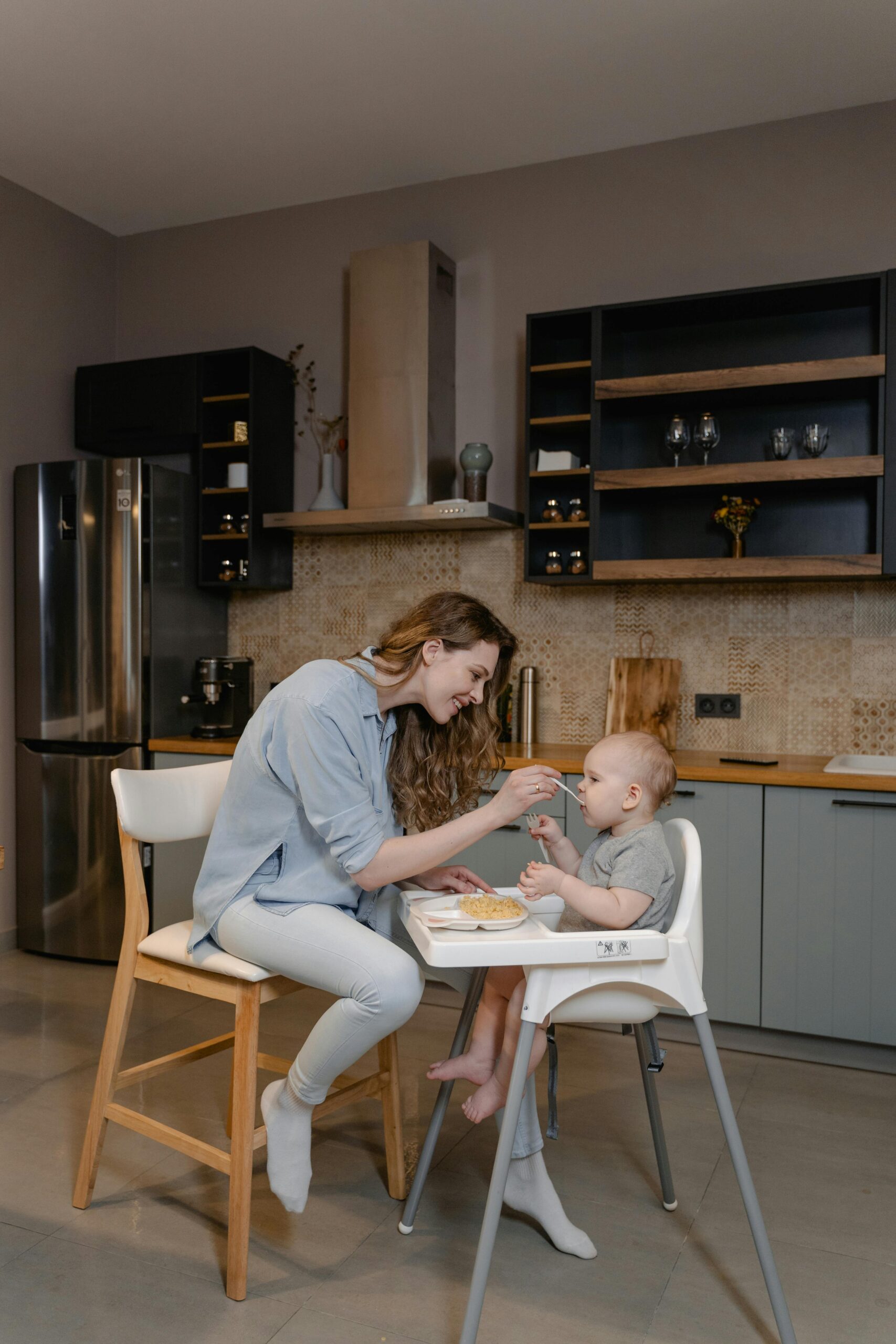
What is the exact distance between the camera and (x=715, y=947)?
9.63 feet

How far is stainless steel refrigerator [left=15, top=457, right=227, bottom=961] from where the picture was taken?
3.70m

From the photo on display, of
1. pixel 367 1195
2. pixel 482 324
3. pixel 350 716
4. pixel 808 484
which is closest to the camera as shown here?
pixel 350 716

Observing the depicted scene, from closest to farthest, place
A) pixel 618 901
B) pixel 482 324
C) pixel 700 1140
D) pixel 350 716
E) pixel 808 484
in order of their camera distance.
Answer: pixel 618 901
pixel 350 716
pixel 700 1140
pixel 808 484
pixel 482 324

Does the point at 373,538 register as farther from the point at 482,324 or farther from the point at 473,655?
the point at 473,655

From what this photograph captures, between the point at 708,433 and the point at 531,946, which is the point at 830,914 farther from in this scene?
the point at 531,946

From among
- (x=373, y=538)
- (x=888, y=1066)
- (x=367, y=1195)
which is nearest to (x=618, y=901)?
(x=367, y=1195)

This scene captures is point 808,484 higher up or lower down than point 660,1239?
higher up

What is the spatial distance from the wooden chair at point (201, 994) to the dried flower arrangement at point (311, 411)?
6.91ft

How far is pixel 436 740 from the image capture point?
207cm

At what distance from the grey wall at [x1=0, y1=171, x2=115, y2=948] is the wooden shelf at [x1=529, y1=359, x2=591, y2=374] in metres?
2.01

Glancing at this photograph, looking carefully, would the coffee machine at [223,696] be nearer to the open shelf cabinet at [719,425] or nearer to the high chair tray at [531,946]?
the open shelf cabinet at [719,425]

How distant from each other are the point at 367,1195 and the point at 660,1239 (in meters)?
0.60

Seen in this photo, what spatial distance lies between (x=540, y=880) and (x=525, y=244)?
2837mm

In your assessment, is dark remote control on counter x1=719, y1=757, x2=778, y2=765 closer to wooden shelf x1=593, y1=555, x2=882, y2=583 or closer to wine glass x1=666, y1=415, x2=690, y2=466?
wooden shelf x1=593, y1=555, x2=882, y2=583
